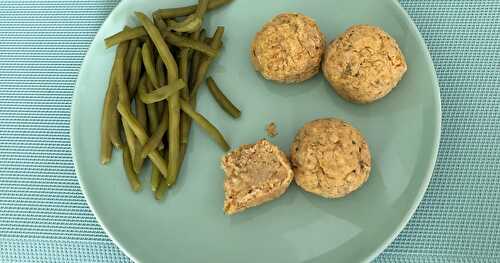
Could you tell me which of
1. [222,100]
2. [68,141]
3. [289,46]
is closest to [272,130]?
[222,100]

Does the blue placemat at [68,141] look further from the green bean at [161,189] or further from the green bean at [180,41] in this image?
the green bean at [180,41]

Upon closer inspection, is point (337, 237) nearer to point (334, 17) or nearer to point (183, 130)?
point (183, 130)

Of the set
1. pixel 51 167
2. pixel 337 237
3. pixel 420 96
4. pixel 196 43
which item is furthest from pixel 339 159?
pixel 51 167

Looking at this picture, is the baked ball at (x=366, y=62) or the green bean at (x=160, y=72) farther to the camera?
the green bean at (x=160, y=72)

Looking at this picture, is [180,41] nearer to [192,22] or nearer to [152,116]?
[192,22]

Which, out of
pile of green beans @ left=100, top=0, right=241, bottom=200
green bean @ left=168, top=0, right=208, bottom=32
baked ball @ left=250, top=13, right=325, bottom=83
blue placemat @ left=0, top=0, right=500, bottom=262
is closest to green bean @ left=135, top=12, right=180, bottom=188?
pile of green beans @ left=100, top=0, right=241, bottom=200

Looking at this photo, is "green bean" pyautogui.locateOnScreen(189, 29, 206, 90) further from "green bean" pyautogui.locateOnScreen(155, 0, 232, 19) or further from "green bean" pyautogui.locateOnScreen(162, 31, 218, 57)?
"green bean" pyautogui.locateOnScreen(155, 0, 232, 19)

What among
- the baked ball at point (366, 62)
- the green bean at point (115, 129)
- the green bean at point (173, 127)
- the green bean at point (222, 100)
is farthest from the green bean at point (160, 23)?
the baked ball at point (366, 62)
